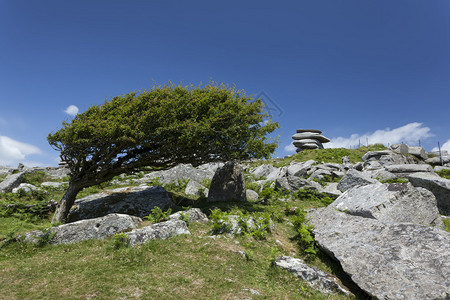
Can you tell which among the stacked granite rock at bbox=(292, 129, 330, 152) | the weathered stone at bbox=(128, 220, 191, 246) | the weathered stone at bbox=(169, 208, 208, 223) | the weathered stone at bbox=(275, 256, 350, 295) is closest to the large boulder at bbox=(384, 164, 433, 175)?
the weathered stone at bbox=(275, 256, 350, 295)

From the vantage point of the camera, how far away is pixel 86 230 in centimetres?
1395

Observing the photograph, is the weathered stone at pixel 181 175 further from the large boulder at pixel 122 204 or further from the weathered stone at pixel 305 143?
the weathered stone at pixel 305 143

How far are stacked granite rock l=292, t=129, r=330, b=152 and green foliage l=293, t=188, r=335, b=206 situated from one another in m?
45.9

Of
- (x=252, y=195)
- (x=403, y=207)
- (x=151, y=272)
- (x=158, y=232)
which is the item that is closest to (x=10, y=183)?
(x=158, y=232)

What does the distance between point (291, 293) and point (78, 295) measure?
7486 millimetres

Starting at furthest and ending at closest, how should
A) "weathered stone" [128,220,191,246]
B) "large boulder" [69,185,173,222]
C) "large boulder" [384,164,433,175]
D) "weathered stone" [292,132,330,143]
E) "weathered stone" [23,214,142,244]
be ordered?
"weathered stone" [292,132,330,143] → "large boulder" [384,164,433,175] → "large boulder" [69,185,173,222] → "weathered stone" [23,214,142,244] → "weathered stone" [128,220,191,246]

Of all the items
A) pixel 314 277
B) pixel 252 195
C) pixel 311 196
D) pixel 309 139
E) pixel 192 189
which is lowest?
pixel 314 277

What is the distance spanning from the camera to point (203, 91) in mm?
19688

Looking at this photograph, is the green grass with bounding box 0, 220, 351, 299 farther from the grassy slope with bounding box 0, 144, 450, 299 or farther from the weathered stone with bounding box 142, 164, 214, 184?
the weathered stone with bounding box 142, 164, 214, 184

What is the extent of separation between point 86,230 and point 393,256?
15.2 m

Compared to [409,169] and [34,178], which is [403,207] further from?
[34,178]

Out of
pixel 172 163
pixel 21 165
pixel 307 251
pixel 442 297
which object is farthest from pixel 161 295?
pixel 21 165

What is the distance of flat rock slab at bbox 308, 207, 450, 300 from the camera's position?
27.6ft

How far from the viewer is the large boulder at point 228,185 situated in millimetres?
21453
